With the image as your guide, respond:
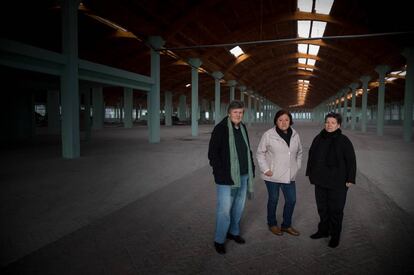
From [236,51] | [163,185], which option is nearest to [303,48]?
[236,51]

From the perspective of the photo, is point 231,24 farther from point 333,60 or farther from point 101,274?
point 101,274

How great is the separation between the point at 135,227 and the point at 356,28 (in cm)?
2025

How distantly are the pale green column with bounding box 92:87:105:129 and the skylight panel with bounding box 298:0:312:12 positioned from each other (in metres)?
21.8

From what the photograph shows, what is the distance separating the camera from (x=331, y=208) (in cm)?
359

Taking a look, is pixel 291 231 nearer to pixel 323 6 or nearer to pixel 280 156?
pixel 280 156

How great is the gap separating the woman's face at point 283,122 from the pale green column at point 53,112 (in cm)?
2534

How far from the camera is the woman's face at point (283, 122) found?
3.61 meters

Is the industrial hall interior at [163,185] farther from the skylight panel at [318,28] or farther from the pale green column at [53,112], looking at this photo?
the pale green column at [53,112]

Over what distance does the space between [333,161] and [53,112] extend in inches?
1038

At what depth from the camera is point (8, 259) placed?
315cm

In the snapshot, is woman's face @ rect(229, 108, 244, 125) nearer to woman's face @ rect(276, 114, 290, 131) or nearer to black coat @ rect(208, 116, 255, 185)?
black coat @ rect(208, 116, 255, 185)

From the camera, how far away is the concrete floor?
10.0 ft

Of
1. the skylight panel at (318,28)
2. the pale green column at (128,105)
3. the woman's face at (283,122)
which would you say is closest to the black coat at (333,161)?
the woman's face at (283,122)

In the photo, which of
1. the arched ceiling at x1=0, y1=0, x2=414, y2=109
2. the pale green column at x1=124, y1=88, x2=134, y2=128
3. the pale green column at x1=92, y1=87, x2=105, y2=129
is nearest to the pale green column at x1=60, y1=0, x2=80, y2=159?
the arched ceiling at x1=0, y1=0, x2=414, y2=109
